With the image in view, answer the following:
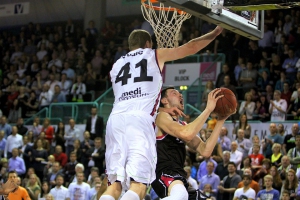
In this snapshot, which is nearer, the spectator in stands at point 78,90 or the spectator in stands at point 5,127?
the spectator in stands at point 5,127

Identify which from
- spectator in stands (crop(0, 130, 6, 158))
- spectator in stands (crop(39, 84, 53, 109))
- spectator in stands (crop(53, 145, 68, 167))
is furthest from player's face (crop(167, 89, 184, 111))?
spectator in stands (crop(39, 84, 53, 109))

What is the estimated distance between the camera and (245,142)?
49.1 feet

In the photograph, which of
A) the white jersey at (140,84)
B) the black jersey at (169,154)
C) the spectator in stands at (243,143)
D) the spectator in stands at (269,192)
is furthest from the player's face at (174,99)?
the spectator in stands at (243,143)

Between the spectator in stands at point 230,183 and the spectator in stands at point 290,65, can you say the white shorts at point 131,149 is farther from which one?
the spectator in stands at point 290,65

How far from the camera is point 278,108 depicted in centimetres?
1588

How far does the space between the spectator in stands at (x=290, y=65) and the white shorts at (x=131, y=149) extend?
10880mm

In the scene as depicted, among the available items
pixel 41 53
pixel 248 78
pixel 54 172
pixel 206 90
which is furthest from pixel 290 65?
pixel 41 53

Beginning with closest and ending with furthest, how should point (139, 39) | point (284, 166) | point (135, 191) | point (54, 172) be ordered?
point (135, 191) → point (139, 39) → point (284, 166) → point (54, 172)

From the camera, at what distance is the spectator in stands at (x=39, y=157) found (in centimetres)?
1736

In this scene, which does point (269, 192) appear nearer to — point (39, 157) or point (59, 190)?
point (59, 190)

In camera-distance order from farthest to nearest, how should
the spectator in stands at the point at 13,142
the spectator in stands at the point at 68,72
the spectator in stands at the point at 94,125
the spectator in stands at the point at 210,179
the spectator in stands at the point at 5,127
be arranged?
the spectator in stands at the point at 68,72
the spectator in stands at the point at 5,127
the spectator in stands at the point at 13,142
the spectator in stands at the point at 94,125
the spectator in stands at the point at 210,179

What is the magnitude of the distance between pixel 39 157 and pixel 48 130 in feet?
4.32

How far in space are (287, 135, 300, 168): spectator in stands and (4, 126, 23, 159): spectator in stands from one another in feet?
26.1

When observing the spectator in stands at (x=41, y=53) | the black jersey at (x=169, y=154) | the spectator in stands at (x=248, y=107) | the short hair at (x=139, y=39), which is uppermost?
the spectator in stands at (x=41, y=53)
